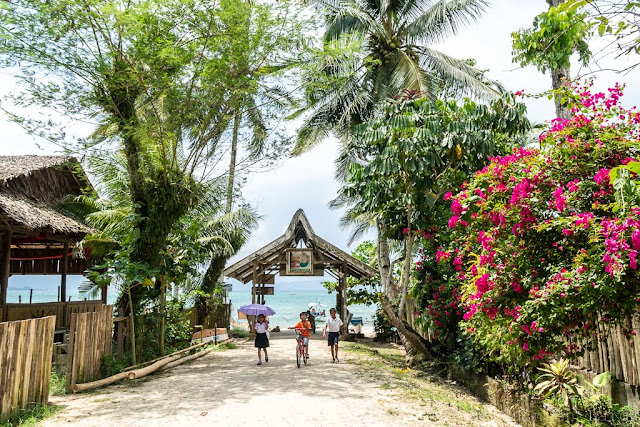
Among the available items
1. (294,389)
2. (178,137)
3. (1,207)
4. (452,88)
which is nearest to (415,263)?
(294,389)

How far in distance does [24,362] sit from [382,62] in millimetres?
13038

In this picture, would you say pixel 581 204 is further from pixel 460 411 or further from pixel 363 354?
pixel 363 354

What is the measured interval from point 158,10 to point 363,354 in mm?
9028

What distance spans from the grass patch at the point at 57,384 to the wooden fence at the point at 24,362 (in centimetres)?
122

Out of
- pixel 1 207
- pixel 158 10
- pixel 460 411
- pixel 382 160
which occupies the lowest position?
pixel 460 411

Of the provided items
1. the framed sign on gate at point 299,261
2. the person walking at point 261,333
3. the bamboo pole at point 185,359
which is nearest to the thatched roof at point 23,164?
the bamboo pole at point 185,359

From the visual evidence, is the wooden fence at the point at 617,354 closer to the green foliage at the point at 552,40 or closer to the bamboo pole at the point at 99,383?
the green foliage at the point at 552,40

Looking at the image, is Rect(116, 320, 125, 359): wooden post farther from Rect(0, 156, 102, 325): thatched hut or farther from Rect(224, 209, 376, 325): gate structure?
Rect(224, 209, 376, 325): gate structure

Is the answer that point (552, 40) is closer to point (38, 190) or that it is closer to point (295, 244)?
point (38, 190)

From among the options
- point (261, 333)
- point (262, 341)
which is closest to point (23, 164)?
point (261, 333)

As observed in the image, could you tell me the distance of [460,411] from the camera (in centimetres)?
646

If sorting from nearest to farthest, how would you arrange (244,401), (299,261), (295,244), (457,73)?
(244,401) < (457,73) < (299,261) < (295,244)

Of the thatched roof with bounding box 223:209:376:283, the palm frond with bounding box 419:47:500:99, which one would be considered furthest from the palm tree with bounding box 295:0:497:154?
the thatched roof with bounding box 223:209:376:283

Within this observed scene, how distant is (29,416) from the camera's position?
563 centimetres
